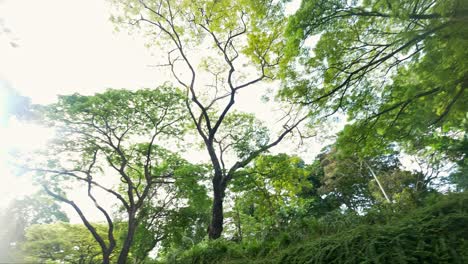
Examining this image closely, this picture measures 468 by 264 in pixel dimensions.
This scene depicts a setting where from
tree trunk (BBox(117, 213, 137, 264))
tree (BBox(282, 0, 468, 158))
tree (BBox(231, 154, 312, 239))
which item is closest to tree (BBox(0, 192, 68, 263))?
tree trunk (BBox(117, 213, 137, 264))

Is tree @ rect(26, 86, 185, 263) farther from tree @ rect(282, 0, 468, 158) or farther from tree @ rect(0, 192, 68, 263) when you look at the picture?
tree @ rect(282, 0, 468, 158)

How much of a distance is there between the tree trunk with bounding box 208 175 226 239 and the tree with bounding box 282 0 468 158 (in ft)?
13.7

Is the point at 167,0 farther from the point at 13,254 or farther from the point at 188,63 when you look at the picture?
the point at 13,254

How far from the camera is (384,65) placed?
17.1ft

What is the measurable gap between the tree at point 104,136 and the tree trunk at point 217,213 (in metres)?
4.36

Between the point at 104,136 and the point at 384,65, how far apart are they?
10.9 meters

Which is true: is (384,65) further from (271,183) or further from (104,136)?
(104,136)

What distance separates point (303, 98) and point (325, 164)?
60.9ft

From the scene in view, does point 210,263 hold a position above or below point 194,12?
below

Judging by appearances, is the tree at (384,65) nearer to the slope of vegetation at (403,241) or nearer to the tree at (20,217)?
the slope of vegetation at (403,241)

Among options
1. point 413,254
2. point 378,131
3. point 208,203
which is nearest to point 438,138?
point 378,131

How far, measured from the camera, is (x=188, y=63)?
31.8 feet

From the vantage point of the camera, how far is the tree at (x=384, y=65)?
11.1 feet

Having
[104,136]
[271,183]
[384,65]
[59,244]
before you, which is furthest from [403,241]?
[59,244]
